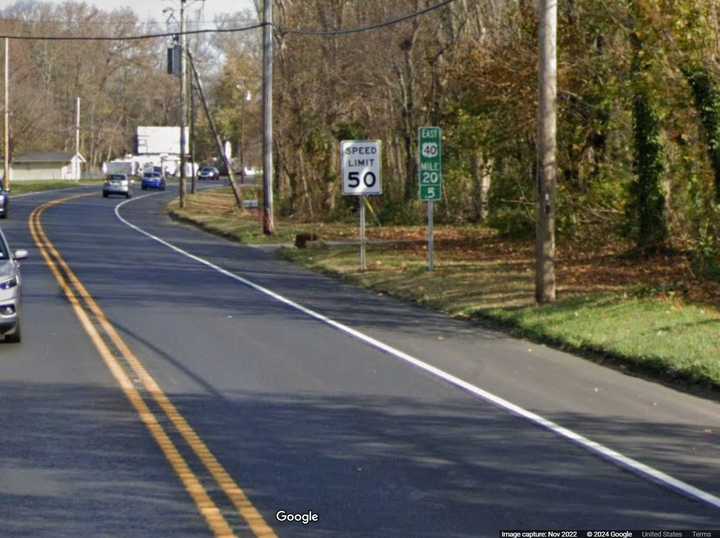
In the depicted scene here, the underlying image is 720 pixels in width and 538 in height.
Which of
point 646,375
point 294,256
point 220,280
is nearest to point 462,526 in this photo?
point 646,375

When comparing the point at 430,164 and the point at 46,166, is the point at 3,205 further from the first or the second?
the point at 46,166

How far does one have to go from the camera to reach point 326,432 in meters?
11.3

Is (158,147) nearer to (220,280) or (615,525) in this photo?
(220,280)

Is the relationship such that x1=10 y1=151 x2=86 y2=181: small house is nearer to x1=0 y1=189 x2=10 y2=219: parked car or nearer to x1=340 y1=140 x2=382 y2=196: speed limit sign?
x1=0 y1=189 x2=10 y2=219: parked car

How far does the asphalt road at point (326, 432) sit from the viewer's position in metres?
8.51

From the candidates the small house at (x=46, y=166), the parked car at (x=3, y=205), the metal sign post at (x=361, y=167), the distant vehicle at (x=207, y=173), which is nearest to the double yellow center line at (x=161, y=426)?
the metal sign post at (x=361, y=167)

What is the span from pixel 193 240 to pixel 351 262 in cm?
1137

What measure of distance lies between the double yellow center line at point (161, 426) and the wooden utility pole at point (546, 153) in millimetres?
6670

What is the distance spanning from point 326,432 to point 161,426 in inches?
55.8

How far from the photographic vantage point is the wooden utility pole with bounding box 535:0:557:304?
67.5ft

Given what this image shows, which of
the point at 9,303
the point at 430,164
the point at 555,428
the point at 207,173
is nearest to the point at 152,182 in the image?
the point at 207,173

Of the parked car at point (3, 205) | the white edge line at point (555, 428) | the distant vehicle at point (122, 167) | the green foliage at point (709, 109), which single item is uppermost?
the green foliage at point (709, 109)

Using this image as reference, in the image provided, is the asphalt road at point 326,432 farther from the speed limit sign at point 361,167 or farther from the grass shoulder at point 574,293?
the speed limit sign at point 361,167

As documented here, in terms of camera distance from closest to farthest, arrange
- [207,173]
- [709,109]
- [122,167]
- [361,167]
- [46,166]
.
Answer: [709,109] → [361,167] → [122,167] → [46,166] → [207,173]
